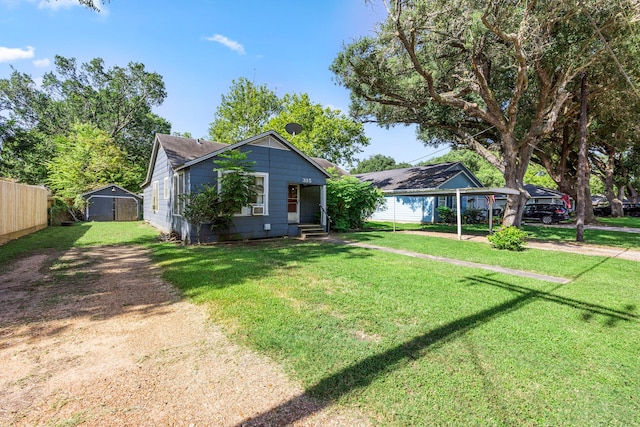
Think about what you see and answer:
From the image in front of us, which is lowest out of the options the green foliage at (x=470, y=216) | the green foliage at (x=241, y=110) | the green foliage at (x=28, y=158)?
the green foliage at (x=470, y=216)

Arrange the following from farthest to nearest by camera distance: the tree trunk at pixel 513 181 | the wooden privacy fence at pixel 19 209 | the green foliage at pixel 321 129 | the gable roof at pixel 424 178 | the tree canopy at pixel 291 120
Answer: the tree canopy at pixel 291 120, the green foliage at pixel 321 129, the gable roof at pixel 424 178, the tree trunk at pixel 513 181, the wooden privacy fence at pixel 19 209

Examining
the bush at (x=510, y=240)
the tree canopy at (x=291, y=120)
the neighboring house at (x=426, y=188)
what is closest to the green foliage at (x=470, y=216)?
the neighboring house at (x=426, y=188)

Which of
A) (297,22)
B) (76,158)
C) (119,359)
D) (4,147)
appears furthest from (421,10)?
(4,147)

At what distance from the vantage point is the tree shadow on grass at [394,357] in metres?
2.21

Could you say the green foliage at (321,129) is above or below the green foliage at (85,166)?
above

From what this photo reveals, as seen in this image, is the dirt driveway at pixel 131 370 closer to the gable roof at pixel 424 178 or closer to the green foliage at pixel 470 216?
the gable roof at pixel 424 178

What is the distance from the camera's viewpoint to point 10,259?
23.8 ft

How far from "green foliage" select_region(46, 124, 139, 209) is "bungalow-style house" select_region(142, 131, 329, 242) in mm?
13095

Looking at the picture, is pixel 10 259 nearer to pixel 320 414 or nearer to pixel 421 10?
pixel 320 414

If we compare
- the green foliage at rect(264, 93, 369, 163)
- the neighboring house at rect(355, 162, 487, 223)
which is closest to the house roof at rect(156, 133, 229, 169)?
the green foliage at rect(264, 93, 369, 163)

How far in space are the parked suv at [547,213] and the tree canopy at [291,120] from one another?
14.6m

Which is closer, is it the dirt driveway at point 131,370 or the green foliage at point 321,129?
the dirt driveway at point 131,370

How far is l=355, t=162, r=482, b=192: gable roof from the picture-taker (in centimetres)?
2095

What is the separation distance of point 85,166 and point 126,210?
545 cm
